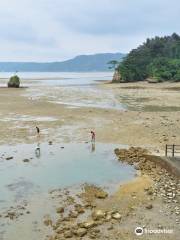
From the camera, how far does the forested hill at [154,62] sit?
12078cm

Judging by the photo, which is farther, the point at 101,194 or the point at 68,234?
the point at 101,194

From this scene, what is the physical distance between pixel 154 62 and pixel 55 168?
360 feet

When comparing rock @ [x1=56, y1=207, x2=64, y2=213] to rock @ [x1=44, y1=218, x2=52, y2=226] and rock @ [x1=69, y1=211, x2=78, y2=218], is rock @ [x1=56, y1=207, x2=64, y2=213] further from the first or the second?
rock @ [x1=44, y1=218, x2=52, y2=226]

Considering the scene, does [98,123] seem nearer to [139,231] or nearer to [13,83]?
[139,231]

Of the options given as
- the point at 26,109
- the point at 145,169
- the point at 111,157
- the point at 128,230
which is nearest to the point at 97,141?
the point at 111,157

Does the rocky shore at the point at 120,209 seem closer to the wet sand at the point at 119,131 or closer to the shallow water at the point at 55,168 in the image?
the wet sand at the point at 119,131

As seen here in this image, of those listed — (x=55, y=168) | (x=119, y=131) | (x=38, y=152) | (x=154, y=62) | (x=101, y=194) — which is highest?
(x=154, y=62)

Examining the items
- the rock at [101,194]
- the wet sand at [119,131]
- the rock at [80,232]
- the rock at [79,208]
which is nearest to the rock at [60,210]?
the rock at [79,208]

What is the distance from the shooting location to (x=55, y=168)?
2605 centimetres

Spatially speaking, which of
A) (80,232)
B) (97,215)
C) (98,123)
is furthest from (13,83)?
(80,232)

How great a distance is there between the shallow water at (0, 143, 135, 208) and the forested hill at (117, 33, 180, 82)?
3579 inches

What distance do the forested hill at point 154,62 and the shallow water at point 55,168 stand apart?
298 feet

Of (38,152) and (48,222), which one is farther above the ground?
(38,152)

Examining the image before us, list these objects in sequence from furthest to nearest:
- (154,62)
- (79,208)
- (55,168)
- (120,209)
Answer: (154,62) → (55,168) → (79,208) → (120,209)
